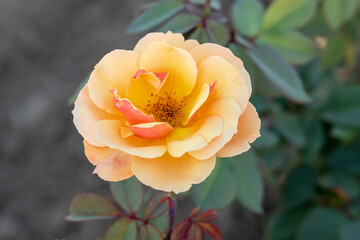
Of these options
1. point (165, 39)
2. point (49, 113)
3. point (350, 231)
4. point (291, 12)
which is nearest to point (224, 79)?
point (165, 39)

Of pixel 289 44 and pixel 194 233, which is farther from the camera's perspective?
pixel 289 44

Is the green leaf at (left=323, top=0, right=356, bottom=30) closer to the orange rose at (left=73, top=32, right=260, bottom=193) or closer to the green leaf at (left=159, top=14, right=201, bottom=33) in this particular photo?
the green leaf at (left=159, top=14, right=201, bottom=33)

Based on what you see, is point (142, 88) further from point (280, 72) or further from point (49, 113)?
point (49, 113)

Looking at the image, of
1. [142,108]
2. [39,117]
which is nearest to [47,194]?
[39,117]

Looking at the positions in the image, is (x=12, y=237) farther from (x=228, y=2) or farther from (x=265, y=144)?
(x=228, y=2)

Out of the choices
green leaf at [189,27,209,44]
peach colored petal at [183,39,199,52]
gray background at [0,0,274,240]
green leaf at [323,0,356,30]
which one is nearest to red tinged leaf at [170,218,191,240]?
peach colored petal at [183,39,199,52]
